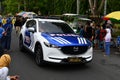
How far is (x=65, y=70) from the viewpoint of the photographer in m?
9.96

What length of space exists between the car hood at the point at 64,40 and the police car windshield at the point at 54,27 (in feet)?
2.02

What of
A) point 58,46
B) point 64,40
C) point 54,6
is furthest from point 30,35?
point 54,6

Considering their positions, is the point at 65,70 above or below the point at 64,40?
below

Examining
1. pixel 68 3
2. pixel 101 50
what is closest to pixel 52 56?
pixel 101 50

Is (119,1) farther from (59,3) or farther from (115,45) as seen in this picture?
(115,45)

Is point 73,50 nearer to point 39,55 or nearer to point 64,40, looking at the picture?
point 64,40

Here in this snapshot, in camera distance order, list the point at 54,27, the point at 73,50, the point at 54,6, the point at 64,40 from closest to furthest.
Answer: the point at 73,50
the point at 64,40
the point at 54,27
the point at 54,6

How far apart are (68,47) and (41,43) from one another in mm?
1043

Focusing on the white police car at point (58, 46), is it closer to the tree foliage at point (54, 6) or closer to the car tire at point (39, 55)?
the car tire at point (39, 55)

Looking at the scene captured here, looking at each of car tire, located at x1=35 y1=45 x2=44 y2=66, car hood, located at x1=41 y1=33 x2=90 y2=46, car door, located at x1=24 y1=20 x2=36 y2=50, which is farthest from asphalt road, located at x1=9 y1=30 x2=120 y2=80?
car hood, located at x1=41 y1=33 x2=90 y2=46

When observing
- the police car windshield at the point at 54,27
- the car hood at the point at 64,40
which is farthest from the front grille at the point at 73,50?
the police car windshield at the point at 54,27

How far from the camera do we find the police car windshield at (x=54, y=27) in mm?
11227

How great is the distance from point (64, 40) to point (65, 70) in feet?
3.29

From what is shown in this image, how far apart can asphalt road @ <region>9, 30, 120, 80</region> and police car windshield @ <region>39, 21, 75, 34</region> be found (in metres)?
1.32
